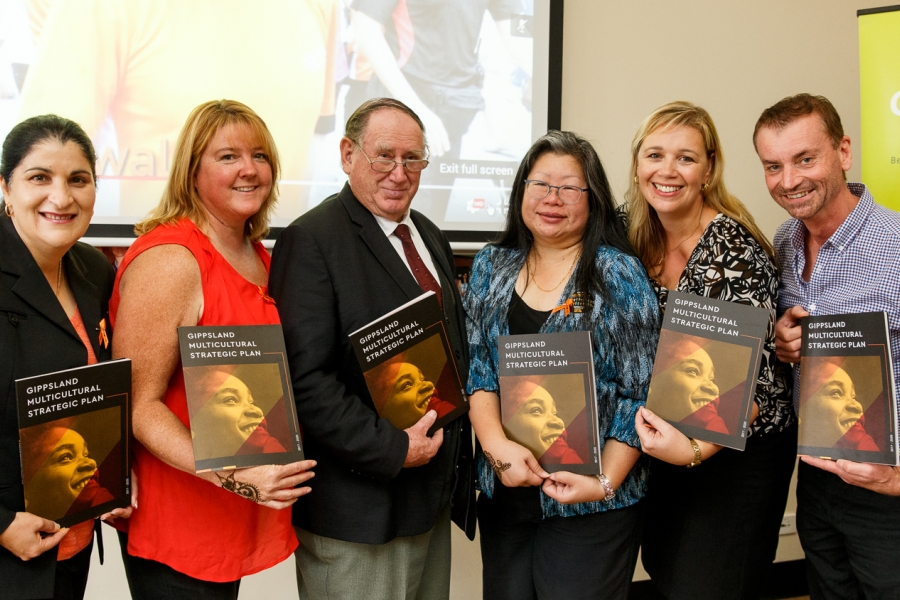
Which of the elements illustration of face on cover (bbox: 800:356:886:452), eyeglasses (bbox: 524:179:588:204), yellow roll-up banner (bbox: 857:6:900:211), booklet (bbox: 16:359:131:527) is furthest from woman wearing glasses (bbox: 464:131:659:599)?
yellow roll-up banner (bbox: 857:6:900:211)

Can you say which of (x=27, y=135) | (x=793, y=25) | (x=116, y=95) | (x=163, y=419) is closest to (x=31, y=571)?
(x=163, y=419)

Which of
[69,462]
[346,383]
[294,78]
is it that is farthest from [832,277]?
[294,78]

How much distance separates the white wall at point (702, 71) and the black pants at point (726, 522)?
1.40m

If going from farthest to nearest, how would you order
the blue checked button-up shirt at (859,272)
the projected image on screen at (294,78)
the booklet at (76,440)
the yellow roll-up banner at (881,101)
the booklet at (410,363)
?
the projected image on screen at (294,78) → the yellow roll-up banner at (881,101) → the blue checked button-up shirt at (859,272) → the booklet at (410,363) → the booklet at (76,440)

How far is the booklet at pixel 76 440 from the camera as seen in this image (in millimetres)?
1279

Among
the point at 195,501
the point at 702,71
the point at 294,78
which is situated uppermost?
the point at 702,71

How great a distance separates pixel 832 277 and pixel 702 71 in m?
1.82

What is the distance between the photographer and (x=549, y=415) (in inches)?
63.2

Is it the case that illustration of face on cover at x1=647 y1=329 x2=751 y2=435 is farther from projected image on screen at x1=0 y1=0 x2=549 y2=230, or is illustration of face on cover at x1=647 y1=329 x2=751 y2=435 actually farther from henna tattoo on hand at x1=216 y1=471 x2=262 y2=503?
projected image on screen at x1=0 y1=0 x2=549 y2=230

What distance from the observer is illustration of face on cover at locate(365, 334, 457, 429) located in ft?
5.11

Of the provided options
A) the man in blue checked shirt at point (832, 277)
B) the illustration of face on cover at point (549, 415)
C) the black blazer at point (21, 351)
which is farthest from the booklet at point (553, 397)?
the black blazer at point (21, 351)

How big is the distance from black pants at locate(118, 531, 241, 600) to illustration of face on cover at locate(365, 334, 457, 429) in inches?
21.0

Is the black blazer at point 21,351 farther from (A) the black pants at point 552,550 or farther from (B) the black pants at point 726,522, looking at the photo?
(B) the black pants at point 726,522

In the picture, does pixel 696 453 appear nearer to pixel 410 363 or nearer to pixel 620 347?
pixel 620 347
